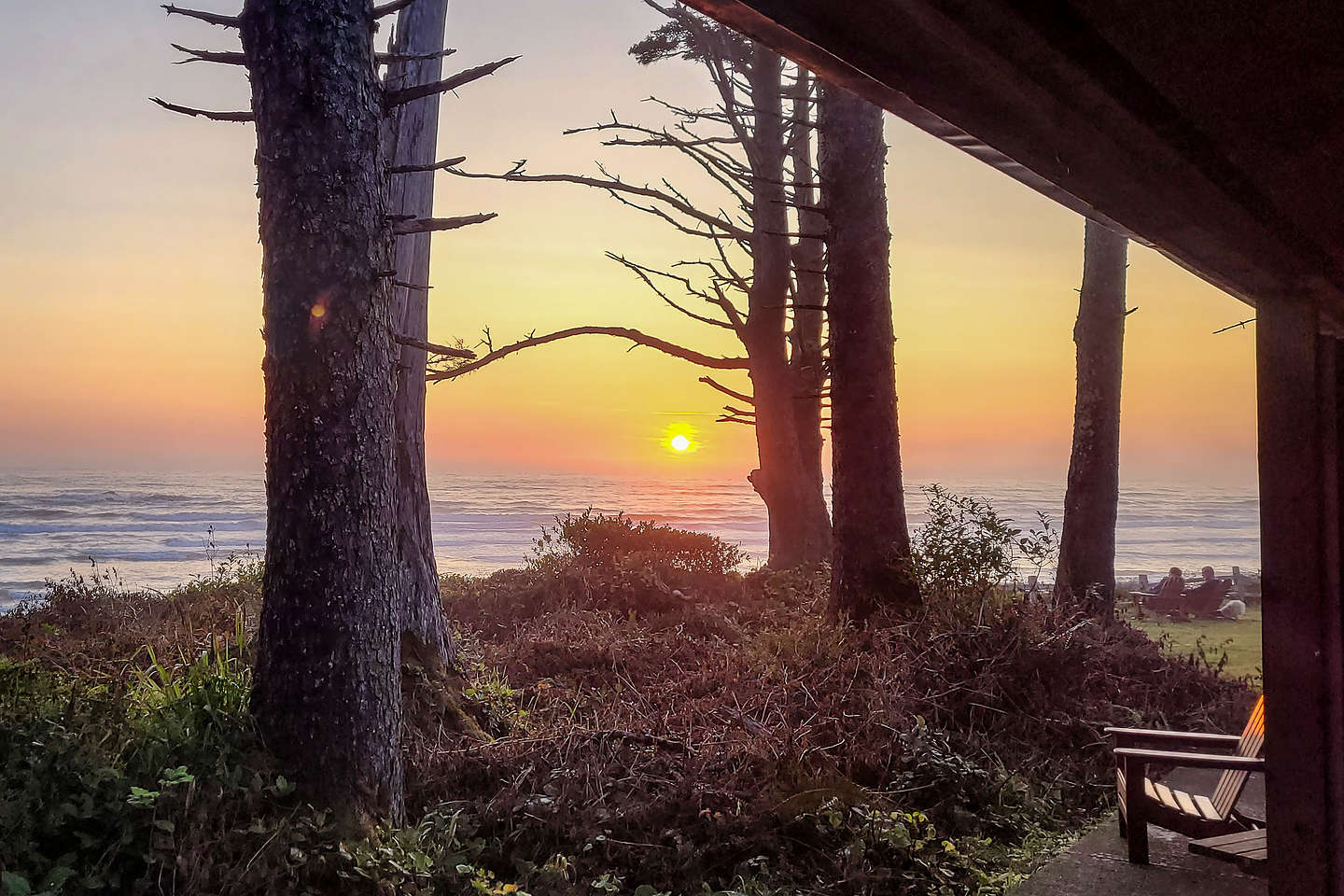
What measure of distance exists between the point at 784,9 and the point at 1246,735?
6.18 meters

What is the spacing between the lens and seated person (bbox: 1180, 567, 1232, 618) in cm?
2062

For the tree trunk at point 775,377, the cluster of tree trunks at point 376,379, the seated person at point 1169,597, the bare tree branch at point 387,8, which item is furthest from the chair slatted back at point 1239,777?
the seated person at point 1169,597

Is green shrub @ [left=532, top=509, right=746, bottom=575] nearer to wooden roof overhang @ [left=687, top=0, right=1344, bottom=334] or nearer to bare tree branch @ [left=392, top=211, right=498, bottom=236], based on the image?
bare tree branch @ [left=392, top=211, right=498, bottom=236]

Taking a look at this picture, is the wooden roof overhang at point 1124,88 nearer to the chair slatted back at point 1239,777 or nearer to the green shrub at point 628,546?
the chair slatted back at point 1239,777

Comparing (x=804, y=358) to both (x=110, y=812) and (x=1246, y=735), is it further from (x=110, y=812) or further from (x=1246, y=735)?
(x=110, y=812)

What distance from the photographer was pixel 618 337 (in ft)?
50.9

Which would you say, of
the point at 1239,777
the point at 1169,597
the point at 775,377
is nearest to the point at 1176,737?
the point at 1239,777

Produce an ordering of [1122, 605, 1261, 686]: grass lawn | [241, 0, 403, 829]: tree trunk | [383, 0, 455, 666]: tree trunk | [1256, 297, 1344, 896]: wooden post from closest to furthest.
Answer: [1256, 297, 1344, 896]: wooden post < [241, 0, 403, 829]: tree trunk < [383, 0, 455, 666]: tree trunk < [1122, 605, 1261, 686]: grass lawn

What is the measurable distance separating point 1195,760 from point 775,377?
424 inches

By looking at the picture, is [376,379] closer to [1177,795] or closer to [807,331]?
[1177,795]

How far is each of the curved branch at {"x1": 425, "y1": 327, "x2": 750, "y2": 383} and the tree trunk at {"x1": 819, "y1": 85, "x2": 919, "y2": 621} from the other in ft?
19.0

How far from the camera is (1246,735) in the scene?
5812mm

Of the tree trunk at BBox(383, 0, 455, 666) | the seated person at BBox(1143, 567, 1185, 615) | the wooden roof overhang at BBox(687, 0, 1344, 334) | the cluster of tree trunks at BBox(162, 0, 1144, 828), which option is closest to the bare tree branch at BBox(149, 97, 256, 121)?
the cluster of tree trunks at BBox(162, 0, 1144, 828)

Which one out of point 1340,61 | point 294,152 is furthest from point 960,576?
point 1340,61
